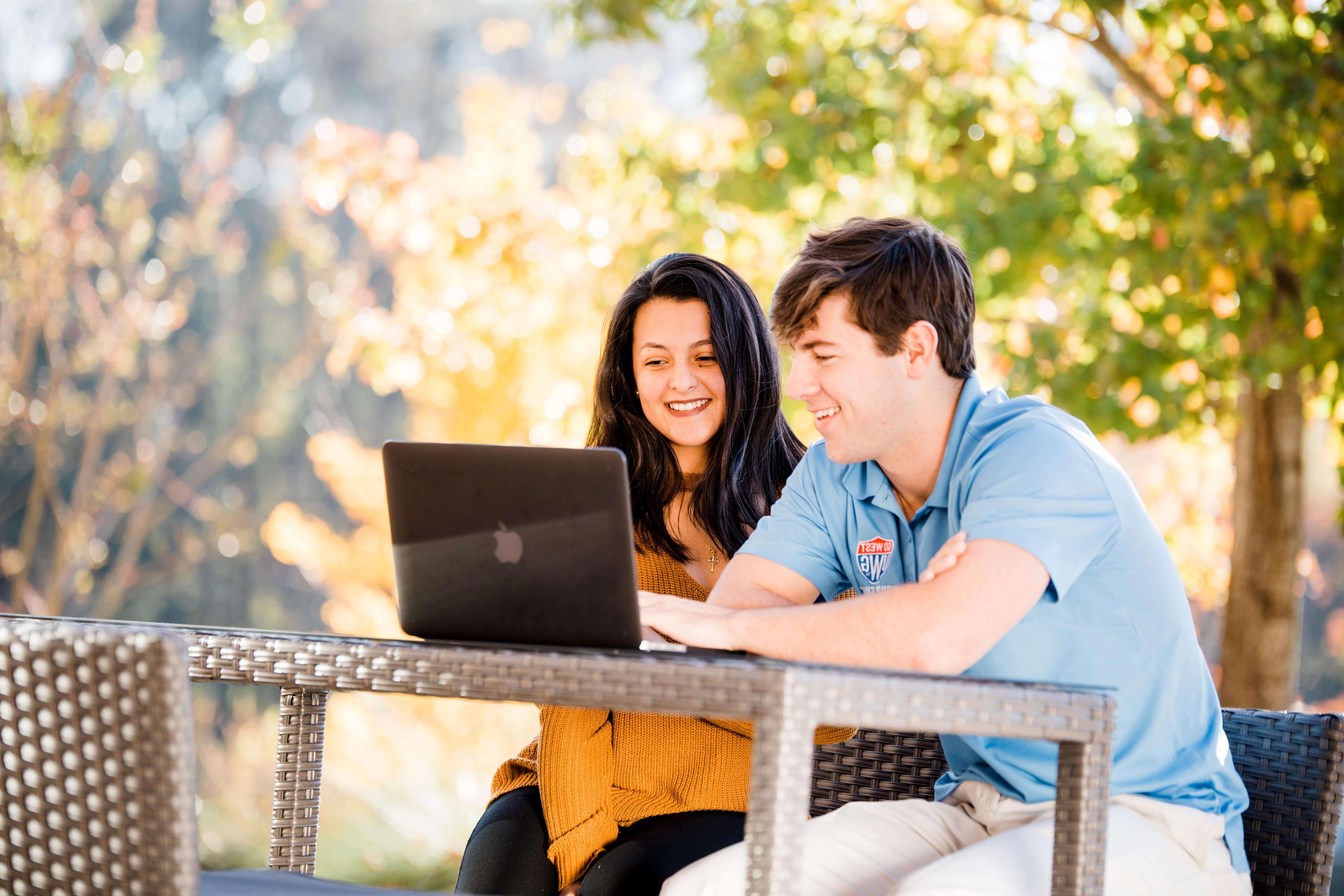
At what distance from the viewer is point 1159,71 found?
168 inches

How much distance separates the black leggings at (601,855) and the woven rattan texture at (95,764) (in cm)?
75

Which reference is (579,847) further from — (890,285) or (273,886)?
(890,285)

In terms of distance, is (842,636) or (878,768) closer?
(842,636)

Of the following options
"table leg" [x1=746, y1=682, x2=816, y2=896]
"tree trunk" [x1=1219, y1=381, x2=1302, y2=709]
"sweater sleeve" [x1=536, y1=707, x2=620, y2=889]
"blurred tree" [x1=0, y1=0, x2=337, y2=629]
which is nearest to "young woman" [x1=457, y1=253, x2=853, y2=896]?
"sweater sleeve" [x1=536, y1=707, x2=620, y2=889]

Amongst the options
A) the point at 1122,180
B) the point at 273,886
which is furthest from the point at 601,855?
the point at 1122,180

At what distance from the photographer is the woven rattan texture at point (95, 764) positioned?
1.08 m

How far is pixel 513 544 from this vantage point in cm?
147

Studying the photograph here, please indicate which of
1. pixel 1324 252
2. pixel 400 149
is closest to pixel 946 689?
pixel 1324 252

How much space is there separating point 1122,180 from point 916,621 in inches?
93.1

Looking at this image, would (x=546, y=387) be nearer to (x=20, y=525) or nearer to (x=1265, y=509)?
(x=1265, y=509)

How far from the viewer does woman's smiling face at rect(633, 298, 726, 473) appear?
2365mm

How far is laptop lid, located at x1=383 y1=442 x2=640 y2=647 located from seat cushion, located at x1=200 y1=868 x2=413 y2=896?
0.33m

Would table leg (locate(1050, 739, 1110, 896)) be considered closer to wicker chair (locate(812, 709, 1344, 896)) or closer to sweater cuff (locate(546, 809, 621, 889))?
wicker chair (locate(812, 709, 1344, 896))

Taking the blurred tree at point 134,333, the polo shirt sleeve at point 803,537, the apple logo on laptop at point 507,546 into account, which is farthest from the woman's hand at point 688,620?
the blurred tree at point 134,333
